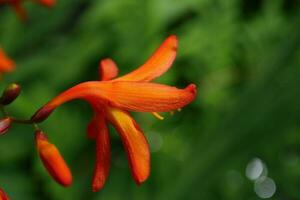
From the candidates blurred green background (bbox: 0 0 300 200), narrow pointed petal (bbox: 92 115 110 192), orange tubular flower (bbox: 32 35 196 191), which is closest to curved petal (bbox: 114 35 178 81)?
orange tubular flower (bbox: 32 35 196 191)

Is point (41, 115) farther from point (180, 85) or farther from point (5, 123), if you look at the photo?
point (180, 85)

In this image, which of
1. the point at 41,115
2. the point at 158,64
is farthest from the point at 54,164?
the point at 158,64

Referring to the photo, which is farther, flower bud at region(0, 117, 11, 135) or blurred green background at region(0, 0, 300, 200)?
blurred green background at region(0, 0, 300, 200)

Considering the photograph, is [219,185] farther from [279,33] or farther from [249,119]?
[279,33]

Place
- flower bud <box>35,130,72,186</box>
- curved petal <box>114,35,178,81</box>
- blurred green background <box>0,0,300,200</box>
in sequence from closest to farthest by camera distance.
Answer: flower bud <box>35,130,72,186</box>, curved petal <box>114,35,178,81</box>, blurred green background <box>0,0,300,200</box>

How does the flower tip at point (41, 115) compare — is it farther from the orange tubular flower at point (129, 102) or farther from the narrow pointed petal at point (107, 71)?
the narrow pointed petal at point (107, 71)

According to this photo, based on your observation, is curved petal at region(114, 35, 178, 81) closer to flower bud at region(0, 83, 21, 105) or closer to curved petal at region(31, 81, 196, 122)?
curved petal at region(31, 81, 196, 122)

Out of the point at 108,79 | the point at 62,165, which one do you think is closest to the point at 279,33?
the point at 108,79

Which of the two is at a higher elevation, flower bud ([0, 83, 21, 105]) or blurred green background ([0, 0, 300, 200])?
flower bud ([0, 83, 21, 105])
